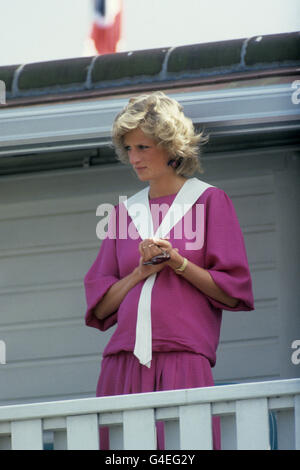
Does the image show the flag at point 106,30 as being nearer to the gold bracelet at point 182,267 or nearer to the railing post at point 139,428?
the gold bracelet at point 182,267

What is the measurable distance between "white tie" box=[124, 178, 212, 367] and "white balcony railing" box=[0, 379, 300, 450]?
38 centimetres

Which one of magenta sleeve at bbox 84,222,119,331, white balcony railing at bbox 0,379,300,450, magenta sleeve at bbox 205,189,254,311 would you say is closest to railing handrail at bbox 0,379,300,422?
white balcony railing at bbox 0,379,300,450

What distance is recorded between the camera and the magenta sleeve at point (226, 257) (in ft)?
15.6

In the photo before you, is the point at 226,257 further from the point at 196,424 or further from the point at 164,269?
the point at 196,424

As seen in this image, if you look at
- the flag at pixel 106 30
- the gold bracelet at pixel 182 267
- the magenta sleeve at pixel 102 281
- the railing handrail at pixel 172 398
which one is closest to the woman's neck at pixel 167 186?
the magenta sleeve at pixel 102 281

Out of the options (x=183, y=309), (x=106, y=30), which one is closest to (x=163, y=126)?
(x=183, y=309)

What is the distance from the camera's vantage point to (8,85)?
5.64 metres

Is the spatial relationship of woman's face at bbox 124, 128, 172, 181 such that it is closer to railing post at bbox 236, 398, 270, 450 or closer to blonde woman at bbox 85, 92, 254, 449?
blonde woman at bbox 85, 92, 254, 449

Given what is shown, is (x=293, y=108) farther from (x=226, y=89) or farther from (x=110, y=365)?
(x=110, y=365)

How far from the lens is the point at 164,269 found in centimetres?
483

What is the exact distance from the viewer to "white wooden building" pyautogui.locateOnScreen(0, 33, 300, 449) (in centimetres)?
538
